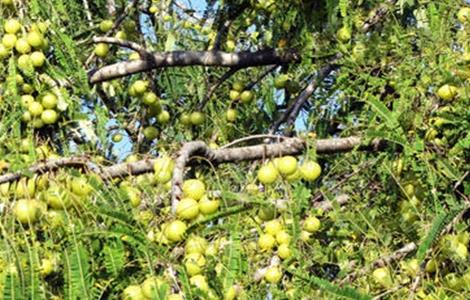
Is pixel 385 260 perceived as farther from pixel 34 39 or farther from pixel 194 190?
pixel 34 39

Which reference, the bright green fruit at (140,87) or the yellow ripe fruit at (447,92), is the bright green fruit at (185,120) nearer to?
the bright green fruit at (140,87)

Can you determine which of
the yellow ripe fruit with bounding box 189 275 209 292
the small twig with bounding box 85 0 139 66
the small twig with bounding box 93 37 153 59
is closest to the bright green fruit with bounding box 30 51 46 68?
the small twig with bounding box 93 37 153 59

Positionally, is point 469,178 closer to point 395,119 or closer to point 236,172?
point 395,119

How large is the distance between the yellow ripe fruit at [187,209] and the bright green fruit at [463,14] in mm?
1409

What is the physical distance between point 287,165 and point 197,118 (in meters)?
1.64

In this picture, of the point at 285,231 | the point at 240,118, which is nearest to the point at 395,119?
the point at 285,231

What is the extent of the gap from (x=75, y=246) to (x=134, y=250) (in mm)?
182

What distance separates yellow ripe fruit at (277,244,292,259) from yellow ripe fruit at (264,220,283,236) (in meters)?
0.05

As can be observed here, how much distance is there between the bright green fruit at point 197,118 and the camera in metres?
4.67

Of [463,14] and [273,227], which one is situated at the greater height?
[463,14]

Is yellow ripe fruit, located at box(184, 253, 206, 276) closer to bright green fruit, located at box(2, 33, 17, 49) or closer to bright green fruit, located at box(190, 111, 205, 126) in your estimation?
bright green fruit, located at box(2, 33, 17, 49)

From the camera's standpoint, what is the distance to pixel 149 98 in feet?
15.5

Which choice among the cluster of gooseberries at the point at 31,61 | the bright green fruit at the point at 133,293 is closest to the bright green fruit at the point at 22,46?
the cluster of gooseberries at the point at 31,61

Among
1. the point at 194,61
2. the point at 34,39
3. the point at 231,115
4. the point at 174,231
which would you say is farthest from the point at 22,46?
the point at 174,231
